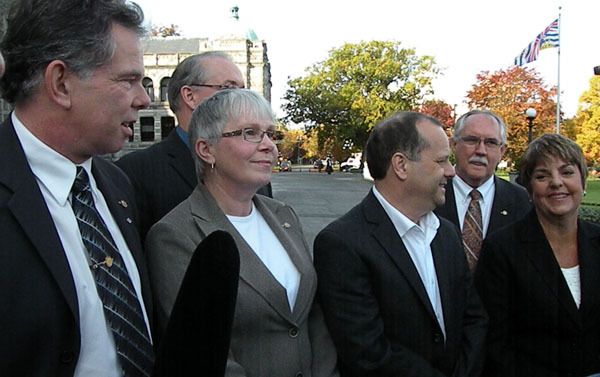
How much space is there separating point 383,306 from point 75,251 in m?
1.52

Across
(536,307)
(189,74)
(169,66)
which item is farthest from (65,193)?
(169,66)

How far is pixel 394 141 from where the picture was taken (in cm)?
292

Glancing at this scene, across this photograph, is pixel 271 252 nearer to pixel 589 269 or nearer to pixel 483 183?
pixel 589 269

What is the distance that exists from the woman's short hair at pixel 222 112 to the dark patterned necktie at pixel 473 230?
179 centimetres

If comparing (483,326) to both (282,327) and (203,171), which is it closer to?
(282,327)

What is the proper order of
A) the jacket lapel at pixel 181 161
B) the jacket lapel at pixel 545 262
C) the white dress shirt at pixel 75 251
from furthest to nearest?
1. the jacket lapel at pixel 181 161
2. the jacket lapel at pixel 545 262
3. the white dress shirt at pixel 75 251

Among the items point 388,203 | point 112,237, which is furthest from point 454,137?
point 112,237

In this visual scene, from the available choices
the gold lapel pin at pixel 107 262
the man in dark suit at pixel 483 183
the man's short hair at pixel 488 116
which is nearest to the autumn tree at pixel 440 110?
the man's short hair at pixel 488 116

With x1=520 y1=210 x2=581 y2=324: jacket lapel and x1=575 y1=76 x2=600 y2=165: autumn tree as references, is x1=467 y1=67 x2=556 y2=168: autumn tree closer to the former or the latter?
x1=575 y1=76 x2=600 y2=165: autumn tree

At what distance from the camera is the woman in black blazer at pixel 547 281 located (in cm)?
296

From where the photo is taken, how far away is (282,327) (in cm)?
245

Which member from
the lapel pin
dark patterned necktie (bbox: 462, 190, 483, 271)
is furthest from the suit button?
dark patterned necktie (bbox: 462, 190, 483, 271)

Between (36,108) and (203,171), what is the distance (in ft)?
3.04

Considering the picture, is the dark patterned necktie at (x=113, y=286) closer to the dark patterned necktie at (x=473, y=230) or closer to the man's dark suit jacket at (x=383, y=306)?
the man's dark suit jacket at (x=383, y=306)
